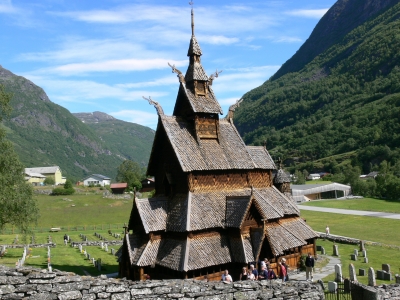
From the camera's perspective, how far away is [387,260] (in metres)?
33.2

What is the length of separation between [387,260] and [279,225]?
1183cm

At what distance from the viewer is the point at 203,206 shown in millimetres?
25844

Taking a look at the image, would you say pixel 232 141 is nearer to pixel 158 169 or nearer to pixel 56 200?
Answer: pixel 158 169

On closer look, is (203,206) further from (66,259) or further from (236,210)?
(66,259)

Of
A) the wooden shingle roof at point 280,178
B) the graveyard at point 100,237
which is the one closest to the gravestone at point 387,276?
the graveyard at point 100,237

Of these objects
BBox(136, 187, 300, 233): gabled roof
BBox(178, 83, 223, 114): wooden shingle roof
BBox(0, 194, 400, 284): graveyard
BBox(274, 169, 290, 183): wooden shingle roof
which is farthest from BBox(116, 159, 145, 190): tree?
BBox(136, 187, 300, 233): gabled roof

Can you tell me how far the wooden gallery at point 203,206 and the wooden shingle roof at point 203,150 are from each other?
86mm

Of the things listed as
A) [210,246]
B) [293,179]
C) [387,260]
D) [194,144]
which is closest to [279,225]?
[210,246]

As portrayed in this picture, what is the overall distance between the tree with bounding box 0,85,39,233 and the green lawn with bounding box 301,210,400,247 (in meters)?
38.8

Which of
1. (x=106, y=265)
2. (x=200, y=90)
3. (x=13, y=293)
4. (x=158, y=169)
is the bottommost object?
(x=106, y=265)

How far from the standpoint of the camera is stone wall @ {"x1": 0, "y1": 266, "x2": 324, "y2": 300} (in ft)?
35.9

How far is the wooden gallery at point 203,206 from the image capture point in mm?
24203

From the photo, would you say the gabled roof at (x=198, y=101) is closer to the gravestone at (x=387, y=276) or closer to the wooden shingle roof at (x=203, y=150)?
the wooden shingle roof at (x=203, y=150)

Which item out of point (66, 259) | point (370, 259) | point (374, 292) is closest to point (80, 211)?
point (66, 259)
